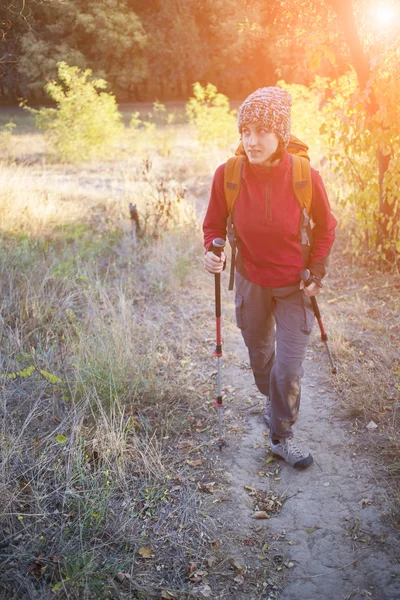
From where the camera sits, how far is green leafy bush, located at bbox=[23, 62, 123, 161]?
12.9m

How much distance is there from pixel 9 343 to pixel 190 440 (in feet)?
6.17

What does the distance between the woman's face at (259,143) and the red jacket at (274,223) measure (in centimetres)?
7

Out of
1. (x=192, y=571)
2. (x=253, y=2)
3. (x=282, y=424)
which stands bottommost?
(x=192, y=571)

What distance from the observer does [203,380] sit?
175 inches

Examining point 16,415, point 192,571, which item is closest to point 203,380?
point 16,415

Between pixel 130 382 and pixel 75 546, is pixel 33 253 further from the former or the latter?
pixel 75 546

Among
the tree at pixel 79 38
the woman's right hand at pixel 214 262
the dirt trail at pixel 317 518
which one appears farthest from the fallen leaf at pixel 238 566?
the tree at pixel 79 38

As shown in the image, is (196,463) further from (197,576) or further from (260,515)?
(197,576)

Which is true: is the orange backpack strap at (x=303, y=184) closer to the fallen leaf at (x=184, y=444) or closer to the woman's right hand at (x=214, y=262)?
the woman's right hand at (x=214, y=262)

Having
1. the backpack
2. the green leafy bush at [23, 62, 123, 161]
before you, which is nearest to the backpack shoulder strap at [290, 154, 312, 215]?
the backpack

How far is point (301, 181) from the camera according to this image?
110 inches

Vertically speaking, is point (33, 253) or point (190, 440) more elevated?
point (33, 253)

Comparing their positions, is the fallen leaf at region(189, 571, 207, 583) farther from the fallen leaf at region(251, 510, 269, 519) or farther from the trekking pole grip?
the trekking pole grip

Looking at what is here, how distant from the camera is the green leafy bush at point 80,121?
12.9 m
